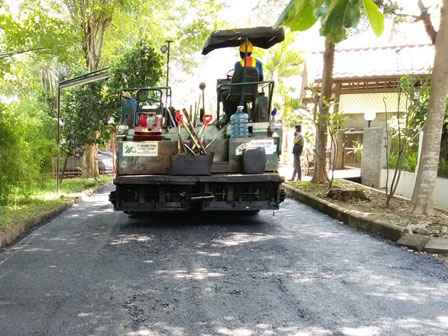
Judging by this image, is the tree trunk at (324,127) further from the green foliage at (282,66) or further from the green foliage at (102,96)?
the green foliage at (282,66)

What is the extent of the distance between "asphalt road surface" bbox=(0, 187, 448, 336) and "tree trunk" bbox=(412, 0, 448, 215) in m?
1.33

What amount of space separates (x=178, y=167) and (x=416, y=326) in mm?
4038

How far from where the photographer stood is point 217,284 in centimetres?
378

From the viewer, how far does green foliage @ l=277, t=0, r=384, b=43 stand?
1.59 metres

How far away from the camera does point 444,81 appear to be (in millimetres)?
6277

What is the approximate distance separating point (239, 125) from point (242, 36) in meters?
1.74

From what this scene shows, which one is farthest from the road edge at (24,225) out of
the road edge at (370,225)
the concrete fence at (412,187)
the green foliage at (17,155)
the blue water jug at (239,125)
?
the concrete fence at (412,187)

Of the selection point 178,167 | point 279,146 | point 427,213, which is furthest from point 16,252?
point 427,213

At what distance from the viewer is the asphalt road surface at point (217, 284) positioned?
116 inches

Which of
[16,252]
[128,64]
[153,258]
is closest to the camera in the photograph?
[153,258]

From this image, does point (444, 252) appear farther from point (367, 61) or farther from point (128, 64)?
point (367, 61)

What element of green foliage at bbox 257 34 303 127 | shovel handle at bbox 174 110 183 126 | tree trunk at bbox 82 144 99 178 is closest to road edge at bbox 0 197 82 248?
shovel handle at bbox 174 110 183 126

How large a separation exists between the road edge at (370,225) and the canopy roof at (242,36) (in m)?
3.39

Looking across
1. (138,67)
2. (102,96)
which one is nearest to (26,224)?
(138,67)
